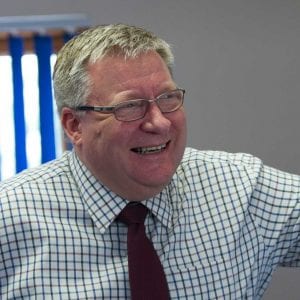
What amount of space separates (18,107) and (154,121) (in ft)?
8.33

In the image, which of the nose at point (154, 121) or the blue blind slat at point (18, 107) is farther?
the blue blind slat at point (18, 107)

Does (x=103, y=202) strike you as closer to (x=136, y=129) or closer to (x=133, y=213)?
(x=133, y=213)


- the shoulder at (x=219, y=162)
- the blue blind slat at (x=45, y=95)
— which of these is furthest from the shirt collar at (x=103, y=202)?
the blue blind slat at (x=45, y=95)

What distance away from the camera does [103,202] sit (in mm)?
1254

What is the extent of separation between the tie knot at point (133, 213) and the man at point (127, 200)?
0.01m

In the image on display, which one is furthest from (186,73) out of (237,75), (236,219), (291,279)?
(236,219)

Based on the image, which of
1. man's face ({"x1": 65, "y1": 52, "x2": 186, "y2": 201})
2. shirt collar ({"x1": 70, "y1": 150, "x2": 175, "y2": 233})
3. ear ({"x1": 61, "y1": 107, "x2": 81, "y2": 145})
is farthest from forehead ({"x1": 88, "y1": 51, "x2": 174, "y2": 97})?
shirt collar ({"x1": 70, "y1": 150, "x2": 175, "y2": 233})

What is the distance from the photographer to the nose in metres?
1.14

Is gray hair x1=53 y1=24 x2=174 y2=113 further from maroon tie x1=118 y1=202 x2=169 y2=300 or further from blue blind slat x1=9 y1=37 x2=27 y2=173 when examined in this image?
blue blind slat x1=9 y1=37 x2=27 y2=173

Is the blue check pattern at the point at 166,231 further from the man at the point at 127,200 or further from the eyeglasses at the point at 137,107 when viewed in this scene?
the eyeglasses at the point at 137,107

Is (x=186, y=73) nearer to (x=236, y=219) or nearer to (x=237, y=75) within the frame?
(x=237, y=75)

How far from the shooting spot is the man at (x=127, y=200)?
116 cm

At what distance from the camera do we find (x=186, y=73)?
113 inches

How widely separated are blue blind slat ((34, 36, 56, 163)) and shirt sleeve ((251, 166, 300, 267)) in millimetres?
2335
